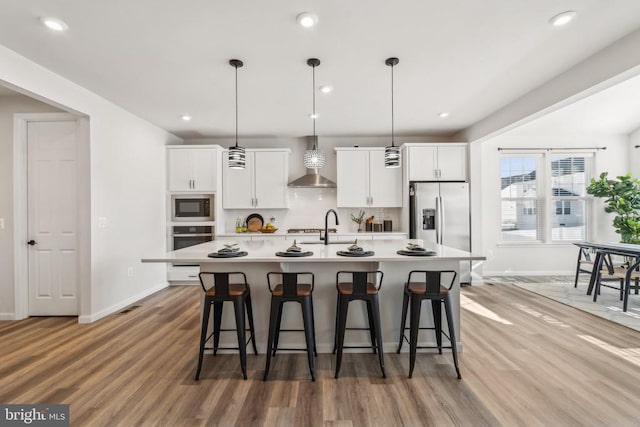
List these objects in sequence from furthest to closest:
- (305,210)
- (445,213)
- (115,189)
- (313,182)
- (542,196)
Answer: (542,196) < (305,210) < (313,182) < (445,213) < (115,189)

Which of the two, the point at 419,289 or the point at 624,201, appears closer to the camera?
the point at 419,289

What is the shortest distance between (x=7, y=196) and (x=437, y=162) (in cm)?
586

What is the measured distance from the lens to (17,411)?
2016 millimetres

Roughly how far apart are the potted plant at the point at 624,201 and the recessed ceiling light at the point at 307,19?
5821 millimetres

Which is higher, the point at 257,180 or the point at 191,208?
the point at 257,180

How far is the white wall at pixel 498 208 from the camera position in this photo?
591 centimetres

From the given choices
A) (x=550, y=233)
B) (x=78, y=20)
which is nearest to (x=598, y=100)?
(x=550, y=233)

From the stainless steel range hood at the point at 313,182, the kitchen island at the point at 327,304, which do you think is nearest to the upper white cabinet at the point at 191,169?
the stainless steel range hood at the point at 313,182

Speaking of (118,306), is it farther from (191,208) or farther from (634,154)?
(634,154)

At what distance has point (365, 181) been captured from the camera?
5504 mm

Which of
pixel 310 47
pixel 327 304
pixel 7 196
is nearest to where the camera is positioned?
pixel 310 47

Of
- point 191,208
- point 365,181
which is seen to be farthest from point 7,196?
point 365,181

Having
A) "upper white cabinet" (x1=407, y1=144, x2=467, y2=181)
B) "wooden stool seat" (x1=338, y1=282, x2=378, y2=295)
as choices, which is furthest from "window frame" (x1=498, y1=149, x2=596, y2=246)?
"wooden stool seat" (x1=338, y1=282, x2=378, y2=295)

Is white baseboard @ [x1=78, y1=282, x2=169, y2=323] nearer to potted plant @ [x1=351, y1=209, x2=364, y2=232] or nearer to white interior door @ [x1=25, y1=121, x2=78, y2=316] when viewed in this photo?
Result: white interior door @ [x1=25, y1=121, x2=78, y2=316]
